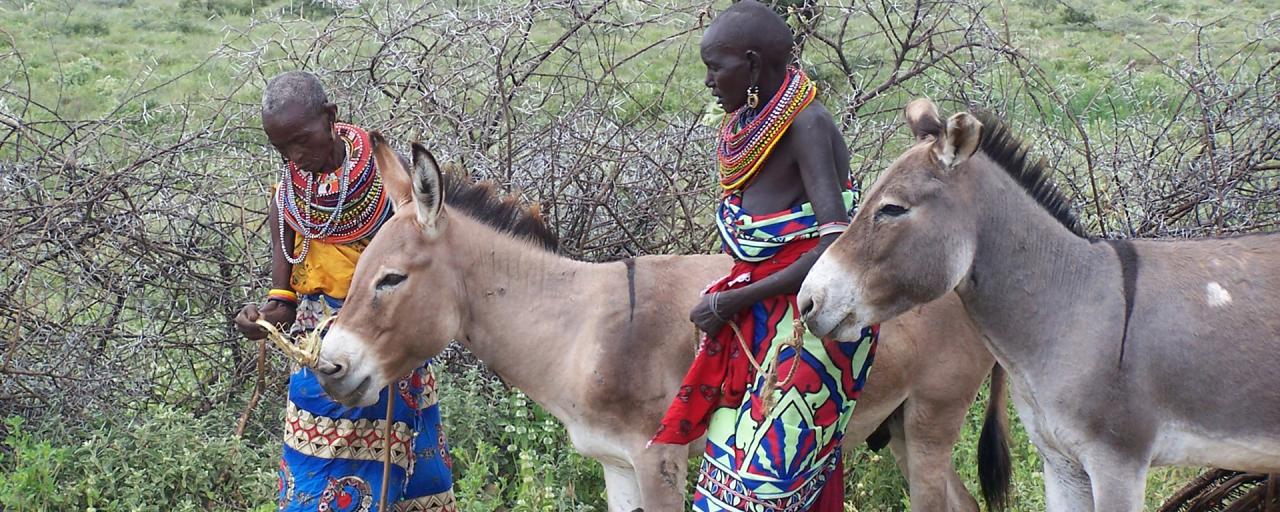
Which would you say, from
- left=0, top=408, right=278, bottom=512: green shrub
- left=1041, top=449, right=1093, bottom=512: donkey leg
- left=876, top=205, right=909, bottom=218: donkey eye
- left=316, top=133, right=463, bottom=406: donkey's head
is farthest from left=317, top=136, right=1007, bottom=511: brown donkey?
left=0, top=408, right=278, bottom=512: green shrub

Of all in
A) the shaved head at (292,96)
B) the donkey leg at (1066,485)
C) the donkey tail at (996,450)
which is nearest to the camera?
the donkey leg at (1066,485)

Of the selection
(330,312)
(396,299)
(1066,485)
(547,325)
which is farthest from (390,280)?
(1066,485)

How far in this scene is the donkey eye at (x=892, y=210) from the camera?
10.1 feet

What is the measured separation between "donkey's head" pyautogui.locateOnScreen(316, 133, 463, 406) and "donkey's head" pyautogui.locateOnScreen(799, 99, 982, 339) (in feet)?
4.04

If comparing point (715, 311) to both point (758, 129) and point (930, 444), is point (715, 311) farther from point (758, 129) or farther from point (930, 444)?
point (930, 444)

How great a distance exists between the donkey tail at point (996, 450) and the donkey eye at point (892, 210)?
1.64 metres

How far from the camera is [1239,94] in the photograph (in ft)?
18.7

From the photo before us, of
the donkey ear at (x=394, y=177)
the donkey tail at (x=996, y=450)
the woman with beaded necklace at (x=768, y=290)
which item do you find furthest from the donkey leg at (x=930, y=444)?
the donkey ear at (x=394, y=177)

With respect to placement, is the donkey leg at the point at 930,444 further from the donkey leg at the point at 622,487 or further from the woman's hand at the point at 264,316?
the woman's hand at the point at 264,316

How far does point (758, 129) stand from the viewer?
308 cm

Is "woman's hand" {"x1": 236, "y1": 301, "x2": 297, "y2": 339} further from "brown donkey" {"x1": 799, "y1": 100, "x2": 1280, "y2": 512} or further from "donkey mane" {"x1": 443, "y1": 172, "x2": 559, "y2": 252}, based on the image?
"brown donkey" {"x1": 799, "y1": 100, "x2": 1280, "y2": 512}

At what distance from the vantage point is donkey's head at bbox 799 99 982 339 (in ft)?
9.82

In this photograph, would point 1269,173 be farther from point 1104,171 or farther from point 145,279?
point 145,279

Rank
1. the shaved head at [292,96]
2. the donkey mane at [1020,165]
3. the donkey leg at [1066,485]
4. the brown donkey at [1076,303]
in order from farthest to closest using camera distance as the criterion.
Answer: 1. the shaved head at [292,96]
2. the donkey leg at [1066,485]
3. the donkey mane at [1020,165]
4. the brown donkey at [1076,303]
